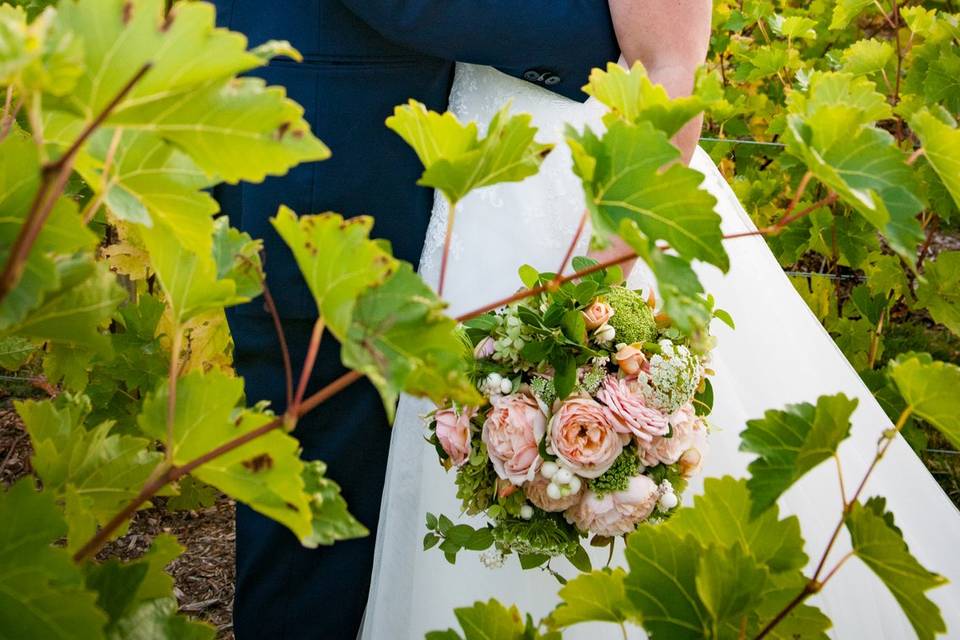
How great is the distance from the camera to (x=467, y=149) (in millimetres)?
735

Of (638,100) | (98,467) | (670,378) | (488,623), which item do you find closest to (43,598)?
(98,467)

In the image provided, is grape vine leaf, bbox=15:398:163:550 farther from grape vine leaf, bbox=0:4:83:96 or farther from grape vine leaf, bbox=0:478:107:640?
grape vine leaf, bbox=0:4:83:96

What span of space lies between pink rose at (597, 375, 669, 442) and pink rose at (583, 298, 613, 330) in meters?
0.09

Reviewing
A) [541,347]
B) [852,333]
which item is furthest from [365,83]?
[852,333]

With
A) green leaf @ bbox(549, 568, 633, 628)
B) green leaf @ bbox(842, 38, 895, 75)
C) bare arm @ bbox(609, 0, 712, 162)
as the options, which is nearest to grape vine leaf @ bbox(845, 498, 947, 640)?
green leaf @ bbox(549, 568, 633, 628)

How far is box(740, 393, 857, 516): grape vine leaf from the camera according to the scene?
0.76 metres

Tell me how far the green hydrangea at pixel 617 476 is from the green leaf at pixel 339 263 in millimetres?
803

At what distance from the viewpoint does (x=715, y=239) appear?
0.67 m

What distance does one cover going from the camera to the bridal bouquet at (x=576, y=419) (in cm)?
133

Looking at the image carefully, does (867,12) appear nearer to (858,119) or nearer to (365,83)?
(365,83)

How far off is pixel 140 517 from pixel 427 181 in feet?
8.61

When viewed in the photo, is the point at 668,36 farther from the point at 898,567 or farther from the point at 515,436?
the point at 898,567

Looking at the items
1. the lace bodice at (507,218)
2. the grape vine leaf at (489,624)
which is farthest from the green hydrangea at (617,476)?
the grape vine leaf at (489,624)

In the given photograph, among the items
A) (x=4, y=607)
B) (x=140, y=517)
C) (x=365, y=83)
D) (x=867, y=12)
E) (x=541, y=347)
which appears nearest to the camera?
(x=4, y=607)
